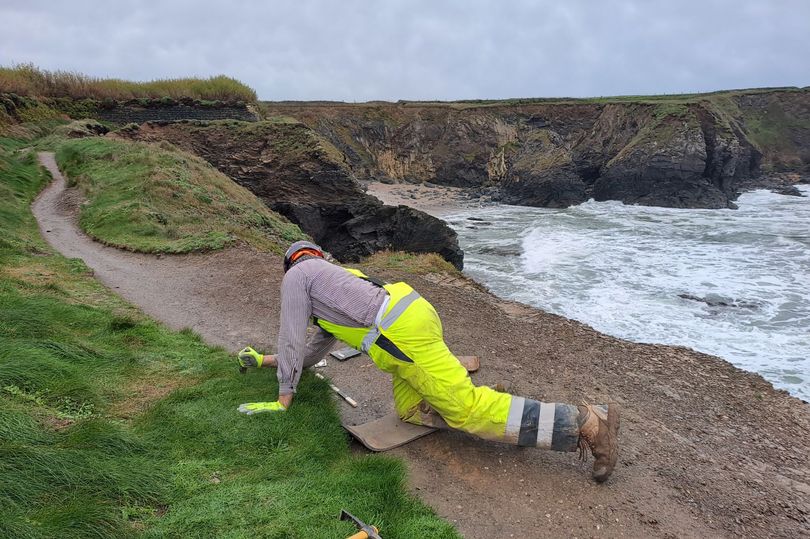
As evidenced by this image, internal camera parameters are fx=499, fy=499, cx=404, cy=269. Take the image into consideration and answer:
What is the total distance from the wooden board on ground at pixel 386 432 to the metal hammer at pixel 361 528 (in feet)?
3.48

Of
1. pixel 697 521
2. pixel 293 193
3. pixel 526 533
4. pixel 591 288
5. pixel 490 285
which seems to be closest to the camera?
pixel 526 533

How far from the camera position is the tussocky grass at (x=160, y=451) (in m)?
2.85

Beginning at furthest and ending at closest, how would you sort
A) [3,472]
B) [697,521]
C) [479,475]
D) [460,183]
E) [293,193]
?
1. [460,183]
2. [293,193]
3. [479,475]
4. [697,521]
5. [3,472]

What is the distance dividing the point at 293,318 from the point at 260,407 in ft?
2.81

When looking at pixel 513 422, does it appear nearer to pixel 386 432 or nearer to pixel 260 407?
pixel 386 432

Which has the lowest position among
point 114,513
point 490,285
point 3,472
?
point 490,285

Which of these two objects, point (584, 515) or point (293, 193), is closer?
point (584, 515)

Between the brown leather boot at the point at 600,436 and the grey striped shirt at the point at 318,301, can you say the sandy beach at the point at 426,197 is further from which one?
the brown leather boot at the point at 600,436

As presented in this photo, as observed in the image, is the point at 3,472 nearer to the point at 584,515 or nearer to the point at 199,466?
the point at 199,466

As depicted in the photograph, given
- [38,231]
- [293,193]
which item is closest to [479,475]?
[38,231]

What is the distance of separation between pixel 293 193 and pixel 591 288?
13.4 m

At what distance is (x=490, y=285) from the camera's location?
19.0 meters

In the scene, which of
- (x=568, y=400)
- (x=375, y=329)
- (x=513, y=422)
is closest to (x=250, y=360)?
(x=375, y=329)

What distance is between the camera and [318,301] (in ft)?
13.5
